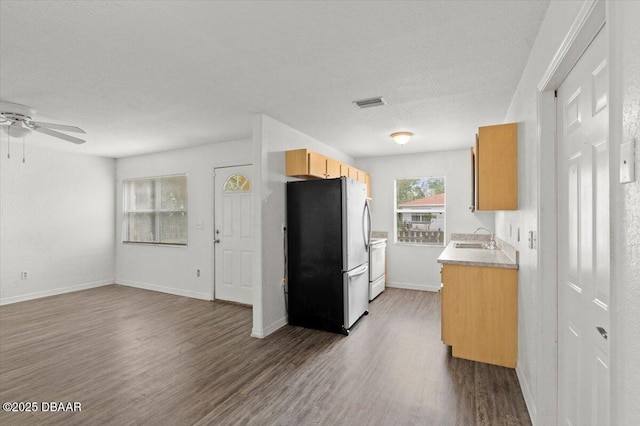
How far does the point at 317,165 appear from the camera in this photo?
13.2 ft

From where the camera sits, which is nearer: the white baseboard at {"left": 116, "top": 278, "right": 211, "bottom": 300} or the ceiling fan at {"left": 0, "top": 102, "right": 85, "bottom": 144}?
the ceiling fan at {"left": 0, "top": 102, "right": 85, "bottom": 144}

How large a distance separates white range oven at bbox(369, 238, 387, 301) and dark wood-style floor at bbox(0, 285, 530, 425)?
71 cm

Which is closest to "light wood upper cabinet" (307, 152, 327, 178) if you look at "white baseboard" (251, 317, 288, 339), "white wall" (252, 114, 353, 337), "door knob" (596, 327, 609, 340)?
"white wall" (252, 114, 353, 337)

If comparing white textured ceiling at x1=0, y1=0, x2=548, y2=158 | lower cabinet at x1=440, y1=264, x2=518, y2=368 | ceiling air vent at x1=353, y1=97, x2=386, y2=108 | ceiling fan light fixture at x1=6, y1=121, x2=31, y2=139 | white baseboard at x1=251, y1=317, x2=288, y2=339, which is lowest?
white baseboard at x1=251, y1=317, x2=288, y2=339

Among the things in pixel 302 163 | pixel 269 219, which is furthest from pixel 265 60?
pixel 269 219

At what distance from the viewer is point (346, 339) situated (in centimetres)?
338

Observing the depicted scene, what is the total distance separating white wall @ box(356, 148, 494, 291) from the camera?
528cm

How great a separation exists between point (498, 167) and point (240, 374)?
2.81 metres

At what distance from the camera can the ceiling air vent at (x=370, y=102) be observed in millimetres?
3100

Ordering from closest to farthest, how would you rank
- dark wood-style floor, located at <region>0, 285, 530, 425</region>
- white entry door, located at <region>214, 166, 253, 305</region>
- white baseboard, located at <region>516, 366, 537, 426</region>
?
white baseboard, located at <region>516, 366, 537, 426</region> < dark wood-style floor, located at <region>0, 285, 530, 425</region> < white entry door, located at <region>214, 166, 253, 305</region>

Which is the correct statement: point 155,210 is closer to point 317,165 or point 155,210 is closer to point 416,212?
point 317,165

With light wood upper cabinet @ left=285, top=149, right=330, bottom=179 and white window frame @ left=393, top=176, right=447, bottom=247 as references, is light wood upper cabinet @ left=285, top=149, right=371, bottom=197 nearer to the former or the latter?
light wood upper cabinet @ left=285, top=149, right=330, bottom=179

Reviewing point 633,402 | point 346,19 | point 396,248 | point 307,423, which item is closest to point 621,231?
point 633,402

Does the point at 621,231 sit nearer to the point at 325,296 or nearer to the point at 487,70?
the point at 487,70
